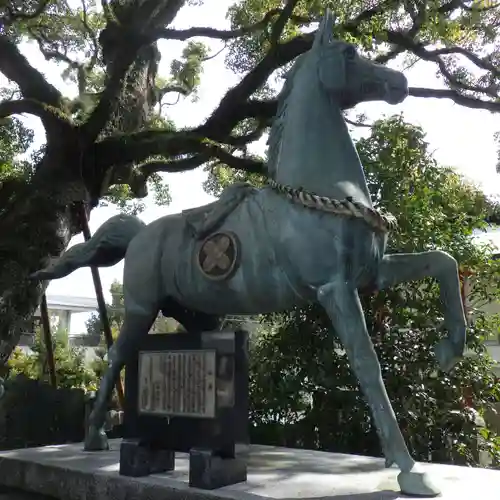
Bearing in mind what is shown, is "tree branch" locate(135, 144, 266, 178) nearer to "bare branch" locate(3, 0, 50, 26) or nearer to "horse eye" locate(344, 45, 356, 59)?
"bare branch" locate(3, 0, 50, 26)

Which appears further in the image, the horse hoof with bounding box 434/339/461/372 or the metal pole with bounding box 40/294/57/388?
the metal pole with bounding box 40/294/57/388

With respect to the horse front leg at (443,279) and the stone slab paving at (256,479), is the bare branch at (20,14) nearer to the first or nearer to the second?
the stone slab paving at (256,479)

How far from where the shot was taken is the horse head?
3.29m

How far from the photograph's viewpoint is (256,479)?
10.7 feet

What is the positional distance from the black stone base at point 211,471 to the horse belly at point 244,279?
0.88m

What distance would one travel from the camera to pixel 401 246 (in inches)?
246

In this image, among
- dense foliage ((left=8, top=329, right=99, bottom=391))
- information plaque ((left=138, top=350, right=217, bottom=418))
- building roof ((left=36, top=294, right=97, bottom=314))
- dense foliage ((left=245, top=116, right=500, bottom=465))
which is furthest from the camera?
building roof ((left=36, top=294, right=97, bottom=314))

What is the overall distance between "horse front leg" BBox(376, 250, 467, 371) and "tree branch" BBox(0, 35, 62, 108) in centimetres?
694

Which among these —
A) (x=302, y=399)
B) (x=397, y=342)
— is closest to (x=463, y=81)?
(x=397, y=342)

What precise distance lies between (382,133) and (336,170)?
4.24 m

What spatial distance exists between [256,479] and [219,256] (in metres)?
1.29

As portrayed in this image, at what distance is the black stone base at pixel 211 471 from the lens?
300 centimetres

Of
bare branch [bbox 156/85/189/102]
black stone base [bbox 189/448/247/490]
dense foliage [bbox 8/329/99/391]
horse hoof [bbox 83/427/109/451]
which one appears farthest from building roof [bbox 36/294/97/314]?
black stone base [bbox 189/448/247/490]

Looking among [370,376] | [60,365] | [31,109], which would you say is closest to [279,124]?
[370,376]
